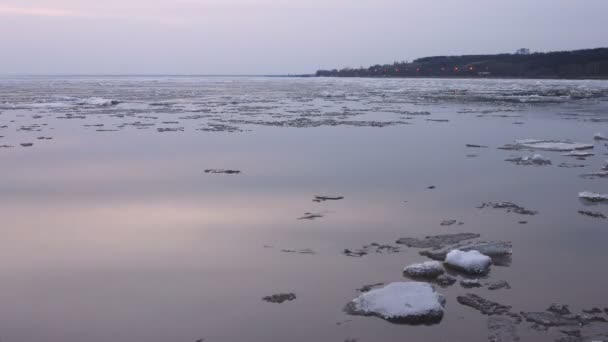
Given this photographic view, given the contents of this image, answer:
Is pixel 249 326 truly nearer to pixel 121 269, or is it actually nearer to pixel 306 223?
pixel 121 269

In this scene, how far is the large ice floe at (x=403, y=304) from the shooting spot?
3631 mm

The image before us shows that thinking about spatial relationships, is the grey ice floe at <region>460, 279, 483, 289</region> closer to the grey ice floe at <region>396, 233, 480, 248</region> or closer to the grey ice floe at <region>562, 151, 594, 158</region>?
the grey ice floe at <region>396, 233, 480, 248</region>

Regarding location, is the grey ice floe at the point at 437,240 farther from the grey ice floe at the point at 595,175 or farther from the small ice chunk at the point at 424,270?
the grey ice floe at the point at 595,175

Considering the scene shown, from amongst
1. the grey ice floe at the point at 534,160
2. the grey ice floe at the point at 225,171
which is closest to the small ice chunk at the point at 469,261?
the grey ice floe at the point at 225,171

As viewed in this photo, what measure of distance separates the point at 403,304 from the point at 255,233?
2077mm

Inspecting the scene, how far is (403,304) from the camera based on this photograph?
12.2ft

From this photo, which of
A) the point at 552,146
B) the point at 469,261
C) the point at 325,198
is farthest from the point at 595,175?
the point at 469,261

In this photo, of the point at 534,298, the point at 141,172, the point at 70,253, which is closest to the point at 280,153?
the point at 141,172

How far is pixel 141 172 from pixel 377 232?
454 centimetres

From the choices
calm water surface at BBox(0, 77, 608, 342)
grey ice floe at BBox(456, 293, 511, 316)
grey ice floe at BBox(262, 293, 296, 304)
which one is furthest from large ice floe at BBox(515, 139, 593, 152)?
grey ice floe at BBox(262, 293, 296, 304)

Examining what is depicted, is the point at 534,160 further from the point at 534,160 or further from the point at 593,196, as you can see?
the point at 593,196

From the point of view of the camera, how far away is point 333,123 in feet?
51.6

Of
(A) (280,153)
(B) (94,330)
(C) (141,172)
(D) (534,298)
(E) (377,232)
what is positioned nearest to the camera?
(B) (94,330)

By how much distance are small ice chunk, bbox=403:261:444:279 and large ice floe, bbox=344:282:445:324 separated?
1.02 feet
